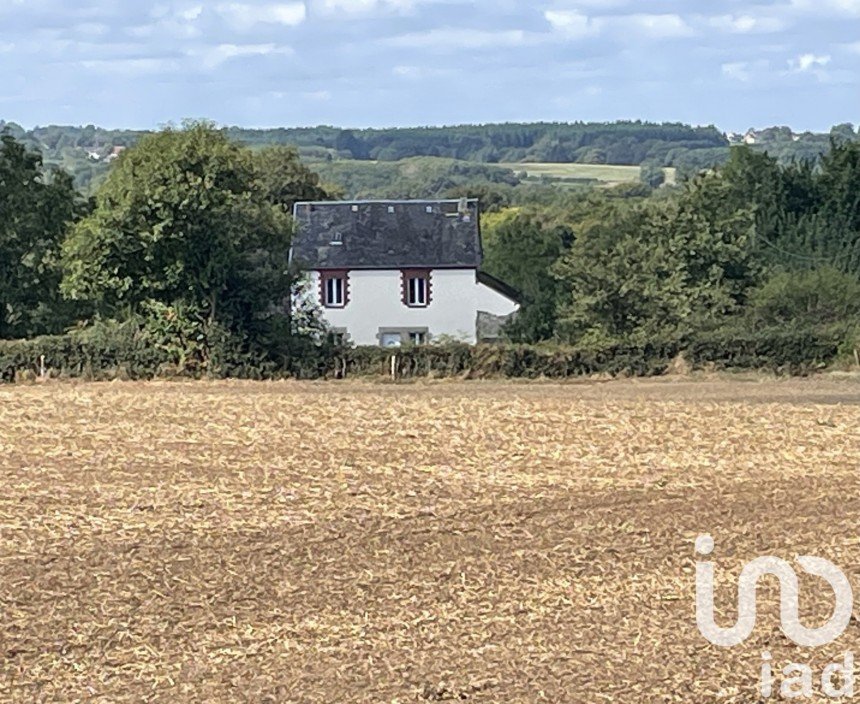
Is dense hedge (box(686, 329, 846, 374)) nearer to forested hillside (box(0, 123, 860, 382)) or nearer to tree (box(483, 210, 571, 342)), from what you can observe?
forested hillside (box(0, 123, 860, 382))

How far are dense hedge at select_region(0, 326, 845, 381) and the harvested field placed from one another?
18191mm

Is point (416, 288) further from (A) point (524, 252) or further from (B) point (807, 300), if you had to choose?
(B) point (807, 300)

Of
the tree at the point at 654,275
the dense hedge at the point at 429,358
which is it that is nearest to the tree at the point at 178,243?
the dense hedge at the point at 429,358

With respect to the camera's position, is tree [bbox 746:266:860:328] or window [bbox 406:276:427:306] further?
window [bbox 406:276:427:306]

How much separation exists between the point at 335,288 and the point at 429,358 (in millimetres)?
26464

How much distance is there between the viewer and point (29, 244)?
54.5 metres

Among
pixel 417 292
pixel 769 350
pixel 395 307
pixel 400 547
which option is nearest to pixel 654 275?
pixel 769 350

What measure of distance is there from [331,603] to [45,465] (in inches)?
310

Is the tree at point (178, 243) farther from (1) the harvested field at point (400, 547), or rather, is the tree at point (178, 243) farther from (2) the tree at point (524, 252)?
(2) the tree at point (524, 252)

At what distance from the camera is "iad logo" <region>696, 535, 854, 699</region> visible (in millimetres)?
10953

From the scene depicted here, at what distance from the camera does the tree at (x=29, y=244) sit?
176 feet

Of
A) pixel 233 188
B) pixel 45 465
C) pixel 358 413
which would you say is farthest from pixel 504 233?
pixel 45 465

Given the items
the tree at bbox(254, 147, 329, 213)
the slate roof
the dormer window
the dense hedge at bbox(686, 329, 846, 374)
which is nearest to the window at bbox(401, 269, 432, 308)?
the slate roof

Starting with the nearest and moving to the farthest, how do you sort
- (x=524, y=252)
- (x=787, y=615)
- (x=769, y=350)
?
(x=787, y=615) < (x=769, y=350) < (x=524, y=252)
